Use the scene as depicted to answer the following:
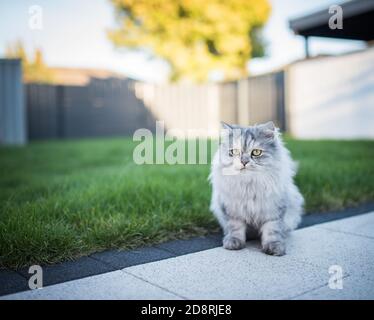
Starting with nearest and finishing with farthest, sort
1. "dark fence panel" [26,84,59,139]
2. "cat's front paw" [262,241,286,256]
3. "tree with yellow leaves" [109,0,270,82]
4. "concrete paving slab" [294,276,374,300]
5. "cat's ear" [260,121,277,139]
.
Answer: "concrete paving slab" [294,276,374,300]
"cat's front paw" [262,241,286,256]
"cat's ear" [260,121,277,139]
"dark fence panel" [26,84,59,139]
"tree with yellow leaves" [109,0,270,82]

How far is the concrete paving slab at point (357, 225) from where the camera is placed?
3.00 meters

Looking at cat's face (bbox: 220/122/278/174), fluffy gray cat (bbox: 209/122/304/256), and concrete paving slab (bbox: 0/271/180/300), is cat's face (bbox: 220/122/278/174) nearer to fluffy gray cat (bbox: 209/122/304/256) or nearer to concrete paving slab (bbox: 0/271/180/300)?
fluffy gray cat (bbox: 209/122/304/256)

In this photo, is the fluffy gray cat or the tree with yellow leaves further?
the tree with yellow leaves

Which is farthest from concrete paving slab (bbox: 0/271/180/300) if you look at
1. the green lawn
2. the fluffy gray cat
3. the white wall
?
the white wall

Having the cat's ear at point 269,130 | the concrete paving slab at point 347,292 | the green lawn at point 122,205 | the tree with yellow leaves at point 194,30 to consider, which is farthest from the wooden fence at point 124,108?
the concrete paving slab at point 347,292

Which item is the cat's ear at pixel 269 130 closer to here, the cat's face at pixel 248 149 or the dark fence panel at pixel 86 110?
the cat's face at pixel 248 149

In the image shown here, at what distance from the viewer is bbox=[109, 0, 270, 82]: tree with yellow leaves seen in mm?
18672

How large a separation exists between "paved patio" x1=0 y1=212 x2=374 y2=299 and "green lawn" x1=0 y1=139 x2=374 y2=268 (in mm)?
469

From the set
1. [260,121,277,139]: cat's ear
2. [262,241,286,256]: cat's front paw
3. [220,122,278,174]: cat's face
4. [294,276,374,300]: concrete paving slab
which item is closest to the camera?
[294,276,374,300]: concrete paving slab

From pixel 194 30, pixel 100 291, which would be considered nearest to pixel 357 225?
pixel 100 291
